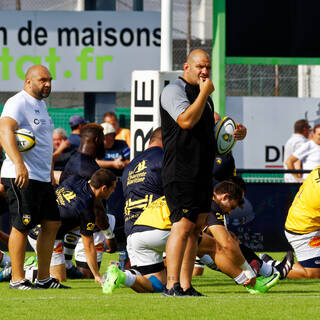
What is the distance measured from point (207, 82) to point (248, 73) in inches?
604

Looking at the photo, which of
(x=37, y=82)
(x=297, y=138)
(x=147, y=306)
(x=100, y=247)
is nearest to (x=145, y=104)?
(x=100, y=247)

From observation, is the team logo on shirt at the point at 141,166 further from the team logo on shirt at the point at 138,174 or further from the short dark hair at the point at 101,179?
the short dark hair at the point at 101,179

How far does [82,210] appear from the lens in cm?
916

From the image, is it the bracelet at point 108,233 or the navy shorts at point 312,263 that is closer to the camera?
the bracelet at point 108,233

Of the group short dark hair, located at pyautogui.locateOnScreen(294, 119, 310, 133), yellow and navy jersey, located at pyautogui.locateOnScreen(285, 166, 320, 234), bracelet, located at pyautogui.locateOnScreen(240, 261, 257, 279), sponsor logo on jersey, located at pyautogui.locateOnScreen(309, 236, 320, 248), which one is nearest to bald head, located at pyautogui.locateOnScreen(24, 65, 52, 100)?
bracelet, located at pyautogui.locateOnScreen(240, 261, 257, 279)

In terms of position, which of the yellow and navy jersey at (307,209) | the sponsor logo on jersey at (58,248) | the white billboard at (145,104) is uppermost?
the white billboard at (145,104)

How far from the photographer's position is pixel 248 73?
22047 mm

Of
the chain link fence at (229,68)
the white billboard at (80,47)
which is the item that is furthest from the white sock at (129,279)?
the chain link fence at (229,68)

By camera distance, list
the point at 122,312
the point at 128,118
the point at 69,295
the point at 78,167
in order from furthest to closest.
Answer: the point at 128,118 → the point at 78,167 → the point at 69,295 → the point at 122,312

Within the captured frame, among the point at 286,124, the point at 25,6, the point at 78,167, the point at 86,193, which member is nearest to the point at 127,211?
the point at 86,193

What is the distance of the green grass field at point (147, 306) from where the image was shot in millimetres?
6047

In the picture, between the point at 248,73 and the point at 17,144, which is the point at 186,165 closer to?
the point at 17,144

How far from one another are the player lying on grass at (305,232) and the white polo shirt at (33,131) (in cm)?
298

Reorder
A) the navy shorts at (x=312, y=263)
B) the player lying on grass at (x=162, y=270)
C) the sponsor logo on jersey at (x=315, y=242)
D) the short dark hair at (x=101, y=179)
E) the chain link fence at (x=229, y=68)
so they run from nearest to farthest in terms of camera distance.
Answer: the player lying on grass at (x=162, y=270) < the short dark hair at (x=101, y=179) < the sponsor logo on jersey at (x=315, y=242) < the navy shorts at (x=312, y=263) < the chain link fence at (x=229, y=68)
